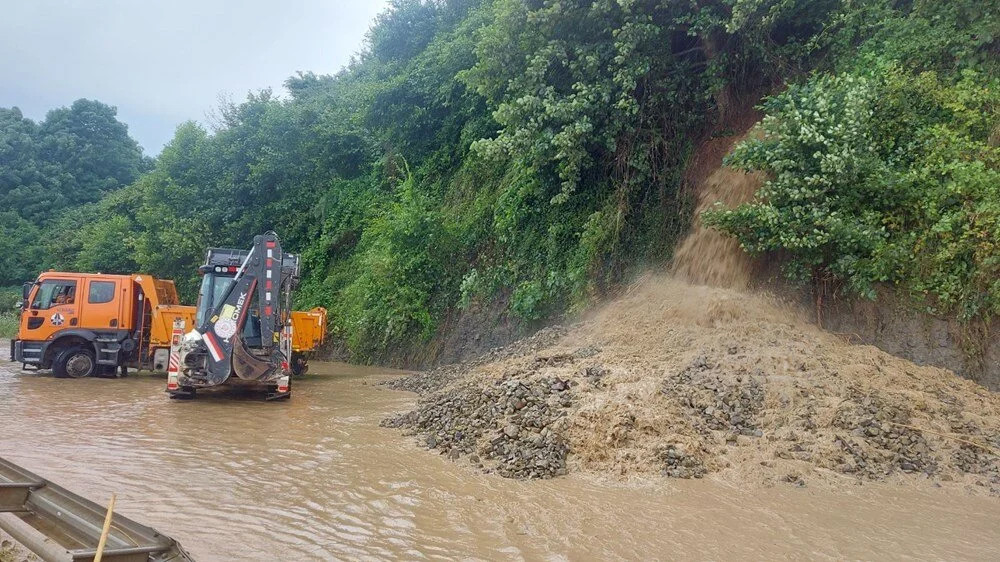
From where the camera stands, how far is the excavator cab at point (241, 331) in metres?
10.8

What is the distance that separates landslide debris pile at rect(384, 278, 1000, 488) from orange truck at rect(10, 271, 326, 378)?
24.8ft

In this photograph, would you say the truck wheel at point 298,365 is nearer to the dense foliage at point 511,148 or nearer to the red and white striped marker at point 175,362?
the dense foliage at point 511,148

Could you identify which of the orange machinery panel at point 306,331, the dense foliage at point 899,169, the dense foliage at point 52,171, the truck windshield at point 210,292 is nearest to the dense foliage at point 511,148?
the dense foliage at point 899,169

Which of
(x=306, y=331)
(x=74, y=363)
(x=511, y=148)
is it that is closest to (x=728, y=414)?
(x=511, y=148)

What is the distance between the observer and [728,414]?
7.71 m

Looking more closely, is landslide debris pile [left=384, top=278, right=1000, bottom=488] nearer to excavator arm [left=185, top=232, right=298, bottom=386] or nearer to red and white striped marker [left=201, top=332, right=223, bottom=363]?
excavator arm [left=185, top=232, right=298, bottom=386]

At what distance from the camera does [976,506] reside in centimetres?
609

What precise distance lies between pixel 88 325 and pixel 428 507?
1186cm

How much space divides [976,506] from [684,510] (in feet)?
8.89

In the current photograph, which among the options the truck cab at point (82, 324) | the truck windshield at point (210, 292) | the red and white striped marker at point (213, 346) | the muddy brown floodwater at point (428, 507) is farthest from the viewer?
the truck cab at point (82, 324)

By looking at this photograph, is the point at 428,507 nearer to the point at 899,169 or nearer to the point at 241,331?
the point at 241,331

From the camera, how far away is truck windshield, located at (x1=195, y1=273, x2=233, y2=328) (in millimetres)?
11305

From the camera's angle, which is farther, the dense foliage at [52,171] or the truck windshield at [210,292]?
the dense foliage at [52,171]

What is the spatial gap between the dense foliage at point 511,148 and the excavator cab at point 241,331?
523 centimetres
